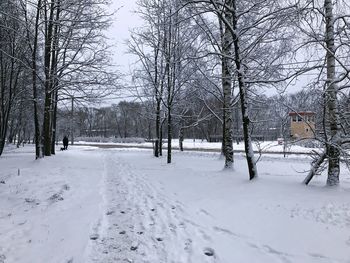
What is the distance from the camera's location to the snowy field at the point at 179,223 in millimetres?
5109

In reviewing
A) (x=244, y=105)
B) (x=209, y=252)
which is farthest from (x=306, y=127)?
(x=209, y=252)

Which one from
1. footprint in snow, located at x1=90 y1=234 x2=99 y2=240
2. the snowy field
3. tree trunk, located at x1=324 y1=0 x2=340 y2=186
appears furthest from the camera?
tree trunk, located at x1=324 y1=0 x2=340 y2=186

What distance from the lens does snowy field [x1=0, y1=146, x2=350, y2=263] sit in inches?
201

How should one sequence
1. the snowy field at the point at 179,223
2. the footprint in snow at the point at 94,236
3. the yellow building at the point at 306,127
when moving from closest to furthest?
1. the snowy field at the point at 179,223
2. the footprint in snow at the point at 94,236
3. the yellow building at the point at 306,127

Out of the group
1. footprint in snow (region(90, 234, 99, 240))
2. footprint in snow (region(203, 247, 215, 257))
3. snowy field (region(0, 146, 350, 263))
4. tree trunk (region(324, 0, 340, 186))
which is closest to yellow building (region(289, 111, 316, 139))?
tree trunk (region(324, 0, 340, 186))

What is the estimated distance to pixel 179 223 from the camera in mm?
6730

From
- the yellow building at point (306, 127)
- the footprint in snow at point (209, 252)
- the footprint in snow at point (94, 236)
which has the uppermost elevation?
the yellow building at point (306, 127)

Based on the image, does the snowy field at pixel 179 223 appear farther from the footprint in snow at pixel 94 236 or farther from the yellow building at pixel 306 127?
the yellow building at pixel 306 127

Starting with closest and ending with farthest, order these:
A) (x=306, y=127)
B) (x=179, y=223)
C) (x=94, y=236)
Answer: (x=94, y=236), (x=179, y=223), (x=306, y=127)

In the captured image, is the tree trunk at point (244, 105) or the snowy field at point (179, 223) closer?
the snowy field at point (179, 223)

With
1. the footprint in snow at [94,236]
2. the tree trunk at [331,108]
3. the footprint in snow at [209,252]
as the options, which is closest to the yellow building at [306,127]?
the tree trunk at [331,108]

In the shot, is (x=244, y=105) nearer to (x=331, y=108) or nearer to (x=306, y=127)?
(x=306, y=127)

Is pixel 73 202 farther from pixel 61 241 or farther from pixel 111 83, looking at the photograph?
pixel 111 83

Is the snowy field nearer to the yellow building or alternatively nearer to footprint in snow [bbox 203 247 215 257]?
footprint in snow [bbox 203 247 215 257]
